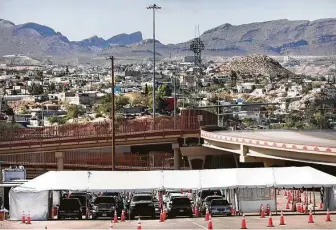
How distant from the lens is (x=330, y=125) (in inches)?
6949

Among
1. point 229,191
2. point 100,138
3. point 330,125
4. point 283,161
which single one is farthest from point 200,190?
point 330,125

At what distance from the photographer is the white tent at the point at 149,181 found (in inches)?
1683

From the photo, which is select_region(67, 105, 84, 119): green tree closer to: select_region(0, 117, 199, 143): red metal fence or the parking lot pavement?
select_region(0, 117, 199, 143): red metal fence

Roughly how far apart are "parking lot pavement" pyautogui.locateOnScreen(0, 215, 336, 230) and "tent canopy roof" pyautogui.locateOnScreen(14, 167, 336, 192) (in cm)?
161

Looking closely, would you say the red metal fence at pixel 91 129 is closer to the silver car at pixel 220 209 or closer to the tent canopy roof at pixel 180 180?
the tent canopy roof at pixel 180 180

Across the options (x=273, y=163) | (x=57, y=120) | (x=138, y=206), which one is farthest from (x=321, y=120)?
(x=138, y=206)

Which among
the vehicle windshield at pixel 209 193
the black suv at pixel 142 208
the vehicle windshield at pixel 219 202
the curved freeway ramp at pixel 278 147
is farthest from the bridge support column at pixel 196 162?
the vehicle windshield at pixel 219 202

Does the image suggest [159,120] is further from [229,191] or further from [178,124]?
[229,191]

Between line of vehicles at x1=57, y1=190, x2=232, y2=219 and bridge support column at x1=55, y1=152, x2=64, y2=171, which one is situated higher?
line of vehicles at x1=57, y1=190, x2=232, y2=219

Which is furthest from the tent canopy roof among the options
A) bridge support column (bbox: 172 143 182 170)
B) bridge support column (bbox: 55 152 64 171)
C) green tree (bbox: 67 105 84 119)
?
green tree (bbox: 67 105 84 119)

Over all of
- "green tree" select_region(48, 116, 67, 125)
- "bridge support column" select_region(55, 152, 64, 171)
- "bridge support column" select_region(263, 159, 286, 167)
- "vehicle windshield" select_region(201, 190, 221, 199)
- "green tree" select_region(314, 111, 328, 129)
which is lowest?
"green tree" select_region(314, 111, 328, 129)

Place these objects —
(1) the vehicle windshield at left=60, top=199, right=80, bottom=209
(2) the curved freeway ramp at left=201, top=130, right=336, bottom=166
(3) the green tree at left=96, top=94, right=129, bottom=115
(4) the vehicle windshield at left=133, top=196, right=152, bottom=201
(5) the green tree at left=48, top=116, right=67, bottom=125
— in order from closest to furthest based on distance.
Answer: (1) the vehicle windshield at left=60, top=199, right=80, bottom=209 → (4) the vehicle windshield at left=133, top=196, right=152, bottom=201 → (2) the curved freeway ramp at left=201, top=130, right=336, bottom=166 → (5) the green tree at left=48, top=116, right=67, bottom=125 → (3) the green tree at left=96, top=94, right=129, bottom=115

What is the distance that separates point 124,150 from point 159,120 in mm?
5745

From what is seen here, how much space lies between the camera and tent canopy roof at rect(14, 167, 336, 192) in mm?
43438
